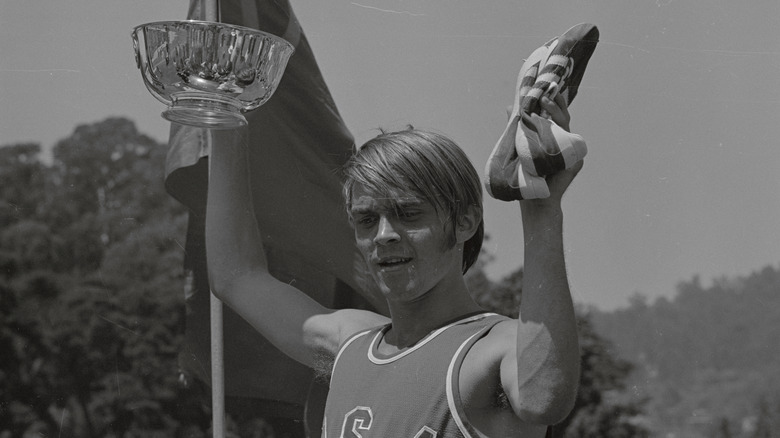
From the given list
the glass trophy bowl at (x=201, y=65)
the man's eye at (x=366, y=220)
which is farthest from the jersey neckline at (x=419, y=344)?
the glass trophy bowl at (x=201, y=65)

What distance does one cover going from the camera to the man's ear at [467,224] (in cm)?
169

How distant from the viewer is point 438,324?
168cm

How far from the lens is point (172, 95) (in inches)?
72.7

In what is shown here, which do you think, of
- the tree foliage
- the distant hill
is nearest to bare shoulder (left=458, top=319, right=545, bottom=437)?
the distant hill

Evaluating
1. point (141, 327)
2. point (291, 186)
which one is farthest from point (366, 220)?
point (141, 327)

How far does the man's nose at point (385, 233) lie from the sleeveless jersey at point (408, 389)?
0.17m

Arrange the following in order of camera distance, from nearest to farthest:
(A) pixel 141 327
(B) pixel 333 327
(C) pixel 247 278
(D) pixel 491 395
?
(D) pixel 491 395 → (B) pixel 333 327 → (C) pixel 247 278 → (A) pixel 141 327

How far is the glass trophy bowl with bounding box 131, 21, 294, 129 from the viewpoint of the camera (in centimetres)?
183

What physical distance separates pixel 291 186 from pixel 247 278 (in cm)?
78

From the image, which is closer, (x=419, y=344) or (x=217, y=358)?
(x=419, y=344)

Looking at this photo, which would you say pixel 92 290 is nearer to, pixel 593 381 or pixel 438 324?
pixel 593 381

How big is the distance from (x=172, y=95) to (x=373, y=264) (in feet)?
1.69

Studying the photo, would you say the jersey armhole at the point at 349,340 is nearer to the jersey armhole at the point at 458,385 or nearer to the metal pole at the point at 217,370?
the jersey armhole at the point at 458,385

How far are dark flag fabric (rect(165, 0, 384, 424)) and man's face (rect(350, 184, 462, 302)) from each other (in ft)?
3.58
